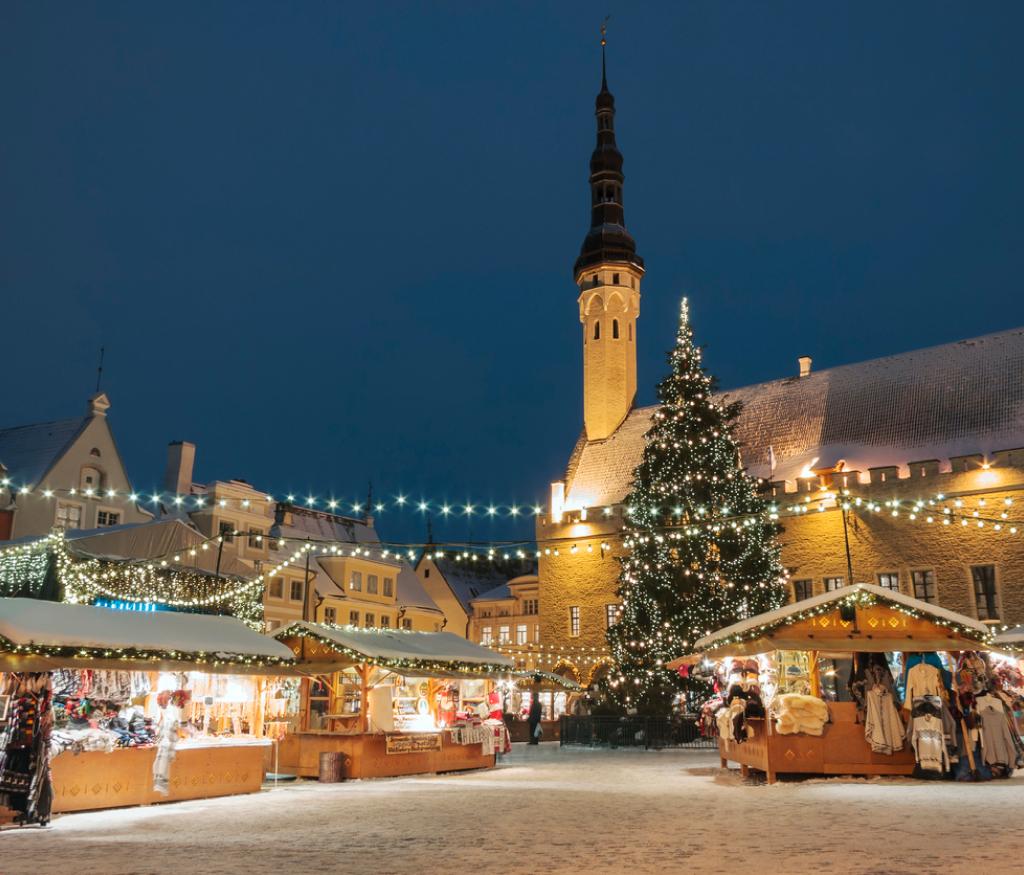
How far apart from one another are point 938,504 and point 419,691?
18.3 m

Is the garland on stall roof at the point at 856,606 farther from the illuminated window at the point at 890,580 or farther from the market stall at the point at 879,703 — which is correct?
the illuminated window at the point at 890,580

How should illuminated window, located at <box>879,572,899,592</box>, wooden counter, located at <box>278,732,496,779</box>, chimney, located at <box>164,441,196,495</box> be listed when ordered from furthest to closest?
chimney, located at <box>164,441,196,495</box>, illuminated window, located at <box>879,572,899,592</box>, wooden counter, located at <box>278,732,496,779</box>

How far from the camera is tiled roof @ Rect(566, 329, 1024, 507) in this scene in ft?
100

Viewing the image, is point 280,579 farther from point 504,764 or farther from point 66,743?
point 66,743

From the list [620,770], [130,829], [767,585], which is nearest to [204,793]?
[130,829]

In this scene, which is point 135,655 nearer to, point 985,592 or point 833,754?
point 833,754

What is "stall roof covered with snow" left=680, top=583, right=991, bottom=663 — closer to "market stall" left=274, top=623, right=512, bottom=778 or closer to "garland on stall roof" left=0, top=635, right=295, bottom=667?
"market stall" left=274, top=623, right=512, bottom=778

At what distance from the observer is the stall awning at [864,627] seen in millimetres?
14977

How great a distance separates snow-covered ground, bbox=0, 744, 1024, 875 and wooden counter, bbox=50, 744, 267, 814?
304mm

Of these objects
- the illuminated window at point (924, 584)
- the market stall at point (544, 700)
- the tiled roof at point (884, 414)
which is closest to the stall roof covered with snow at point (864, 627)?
the market stall at point (544, 700)

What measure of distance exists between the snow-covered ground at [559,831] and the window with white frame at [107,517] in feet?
71.5

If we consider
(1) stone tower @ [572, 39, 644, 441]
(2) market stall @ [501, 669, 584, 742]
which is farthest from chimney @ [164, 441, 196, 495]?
(1) stone tower @ [572, 39, 644, 441]

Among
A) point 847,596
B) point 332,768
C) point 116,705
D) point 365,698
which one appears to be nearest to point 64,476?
point 365,698

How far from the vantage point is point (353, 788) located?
14.8 metres
